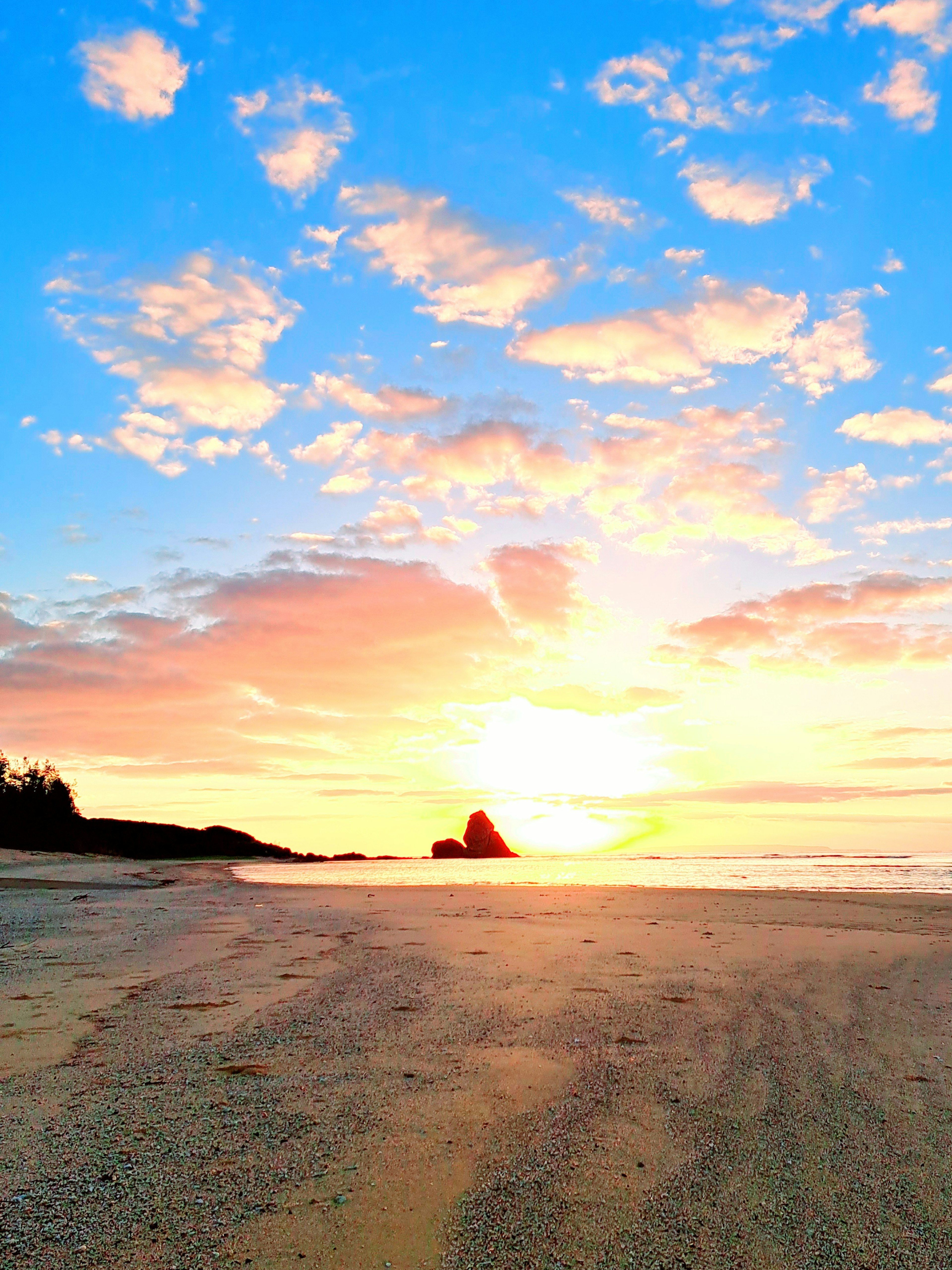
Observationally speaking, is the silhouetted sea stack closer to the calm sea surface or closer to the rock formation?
the rock formation

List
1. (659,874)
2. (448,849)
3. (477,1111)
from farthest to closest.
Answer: (448,849)
(659,874)
(477,1111)

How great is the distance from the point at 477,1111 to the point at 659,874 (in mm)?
28836

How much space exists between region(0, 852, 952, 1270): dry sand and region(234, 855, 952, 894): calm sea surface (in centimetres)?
1579

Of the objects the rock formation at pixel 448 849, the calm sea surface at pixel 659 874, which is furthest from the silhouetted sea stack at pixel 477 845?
the calm sea surface at pixel 659 874

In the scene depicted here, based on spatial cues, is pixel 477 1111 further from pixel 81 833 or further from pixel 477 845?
pixel 477 845

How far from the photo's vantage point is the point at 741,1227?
9.98 feet

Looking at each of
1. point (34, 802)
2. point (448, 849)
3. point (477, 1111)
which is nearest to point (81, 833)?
point (34, 802)

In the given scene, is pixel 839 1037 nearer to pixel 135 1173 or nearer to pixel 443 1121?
pixel 443 1121

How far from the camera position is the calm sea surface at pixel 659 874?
24203 millimetres

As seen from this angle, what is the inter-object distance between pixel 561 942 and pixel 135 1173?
23.9 ft

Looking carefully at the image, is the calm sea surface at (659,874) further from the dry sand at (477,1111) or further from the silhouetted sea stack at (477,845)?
the silhouetted sea stack at (477,845)

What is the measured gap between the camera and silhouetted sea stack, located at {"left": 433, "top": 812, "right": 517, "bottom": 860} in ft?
296

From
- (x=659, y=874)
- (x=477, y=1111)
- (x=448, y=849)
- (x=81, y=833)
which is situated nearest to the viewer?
(x=477, y=1111)

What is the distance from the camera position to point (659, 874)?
102 feet
